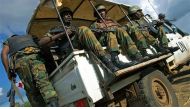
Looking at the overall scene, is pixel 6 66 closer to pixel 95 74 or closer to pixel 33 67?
pixel 33 67

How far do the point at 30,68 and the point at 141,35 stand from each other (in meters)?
2.27

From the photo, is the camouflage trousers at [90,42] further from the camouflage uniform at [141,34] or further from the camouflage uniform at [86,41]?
the camouflage uniform at [141,34]

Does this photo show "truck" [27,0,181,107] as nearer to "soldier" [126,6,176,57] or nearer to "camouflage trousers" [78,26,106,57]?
"camouflage trousers" [78,26,106,57]

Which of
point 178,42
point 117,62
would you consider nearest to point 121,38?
point 117,62

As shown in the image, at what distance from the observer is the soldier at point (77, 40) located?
18.2 feet

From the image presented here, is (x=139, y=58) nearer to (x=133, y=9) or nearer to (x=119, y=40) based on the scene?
(x=119, y=40)

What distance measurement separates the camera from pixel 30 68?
620 centimetres

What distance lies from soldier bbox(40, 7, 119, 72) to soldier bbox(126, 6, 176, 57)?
127cm

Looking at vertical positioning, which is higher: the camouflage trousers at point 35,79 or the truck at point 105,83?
the camouflage trousers at point 35,79

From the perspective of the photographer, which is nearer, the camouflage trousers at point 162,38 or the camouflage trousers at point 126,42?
the camouflage trousers at point 126,42

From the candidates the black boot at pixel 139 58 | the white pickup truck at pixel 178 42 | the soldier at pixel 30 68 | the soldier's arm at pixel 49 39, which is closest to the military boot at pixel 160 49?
the black boot at pixel 139 58

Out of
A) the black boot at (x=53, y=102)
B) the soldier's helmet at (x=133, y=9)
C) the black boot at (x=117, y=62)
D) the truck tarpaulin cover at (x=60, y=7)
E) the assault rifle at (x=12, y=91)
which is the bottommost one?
the black boot at (x=53, y=102)

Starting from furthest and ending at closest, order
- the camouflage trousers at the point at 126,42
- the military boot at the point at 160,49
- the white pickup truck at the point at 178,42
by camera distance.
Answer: the white pickup truck at the point at 178,42 → the military boot at the point at 160,49 → the camouflage trousers at the point at 126,42

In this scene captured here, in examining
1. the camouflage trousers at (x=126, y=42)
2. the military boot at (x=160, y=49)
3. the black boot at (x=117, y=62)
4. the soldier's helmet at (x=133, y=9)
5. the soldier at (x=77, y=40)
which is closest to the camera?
the soldier at (x=77, y=40)
